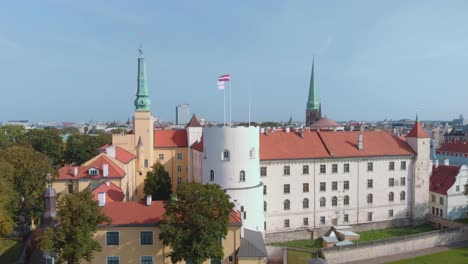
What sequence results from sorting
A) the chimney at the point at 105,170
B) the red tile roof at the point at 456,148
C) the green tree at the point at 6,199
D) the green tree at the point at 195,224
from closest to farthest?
the green tree at the point at 195,224
the green tree at the point at 6,199
the chimney at the point at 105,170
the red tile roof at the point at 456,148

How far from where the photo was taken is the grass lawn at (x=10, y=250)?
Answer: 36719mm

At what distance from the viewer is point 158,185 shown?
52.9 meters

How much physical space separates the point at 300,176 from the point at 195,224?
23.5 meters

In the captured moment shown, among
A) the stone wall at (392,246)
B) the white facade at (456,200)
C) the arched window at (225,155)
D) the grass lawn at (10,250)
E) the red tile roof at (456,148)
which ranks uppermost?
Answer: the arched window at (225,155)

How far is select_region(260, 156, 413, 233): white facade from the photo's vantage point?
47594 mm

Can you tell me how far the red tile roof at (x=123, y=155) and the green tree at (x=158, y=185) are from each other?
3923mm

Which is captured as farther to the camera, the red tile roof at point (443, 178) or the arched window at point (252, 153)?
the red tile roof at point (443, 178)

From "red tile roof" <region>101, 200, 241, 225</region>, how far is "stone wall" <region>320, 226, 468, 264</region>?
43.1 feet

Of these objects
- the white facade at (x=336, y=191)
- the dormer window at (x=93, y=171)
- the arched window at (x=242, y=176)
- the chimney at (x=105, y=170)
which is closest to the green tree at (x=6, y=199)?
the dormer window at (x=93, y=171)

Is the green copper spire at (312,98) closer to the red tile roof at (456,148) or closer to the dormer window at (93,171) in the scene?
the red tile roof at (456,148)

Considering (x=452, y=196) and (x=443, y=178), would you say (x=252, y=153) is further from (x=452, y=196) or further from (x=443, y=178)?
(x=443, y=178)

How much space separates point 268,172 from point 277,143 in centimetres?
453

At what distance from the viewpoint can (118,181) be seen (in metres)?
46.2

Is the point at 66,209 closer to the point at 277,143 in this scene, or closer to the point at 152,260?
the point at 152,260
